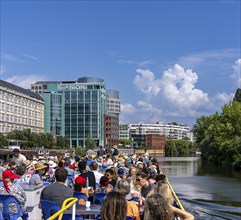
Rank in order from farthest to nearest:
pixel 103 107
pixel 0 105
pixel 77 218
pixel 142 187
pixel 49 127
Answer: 1. pixel 103 107
2. pixel 49 127
3. pixel 0 105
4. pixel 142 187
5. pixel 77 218

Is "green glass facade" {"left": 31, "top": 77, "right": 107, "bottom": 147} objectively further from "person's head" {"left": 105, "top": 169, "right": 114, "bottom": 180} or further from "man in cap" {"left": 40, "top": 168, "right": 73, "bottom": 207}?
"man in cap" {"left": 40, "top": 168, "right": 73, "bottom": 207}

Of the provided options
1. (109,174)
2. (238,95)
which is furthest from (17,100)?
(109,174)

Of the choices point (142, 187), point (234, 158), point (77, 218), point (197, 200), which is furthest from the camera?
point (234, 158)

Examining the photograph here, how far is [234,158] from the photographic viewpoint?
A: 67688 millimetres

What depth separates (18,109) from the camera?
11344 centimetres

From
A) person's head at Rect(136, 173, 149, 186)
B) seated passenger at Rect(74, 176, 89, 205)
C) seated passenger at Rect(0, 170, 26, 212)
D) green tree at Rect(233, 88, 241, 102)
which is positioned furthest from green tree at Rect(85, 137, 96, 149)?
seated passenger at Rect(0, 170, 26, 212)

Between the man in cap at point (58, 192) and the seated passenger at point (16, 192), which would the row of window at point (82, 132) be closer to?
the seated passenger at point (16, 192)

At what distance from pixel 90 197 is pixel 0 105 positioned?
95169mm

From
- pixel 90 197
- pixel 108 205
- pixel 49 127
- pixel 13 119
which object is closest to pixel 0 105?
pixel 13 119

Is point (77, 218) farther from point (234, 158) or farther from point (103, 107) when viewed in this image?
point (103, 107)

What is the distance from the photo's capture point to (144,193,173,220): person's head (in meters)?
4.97

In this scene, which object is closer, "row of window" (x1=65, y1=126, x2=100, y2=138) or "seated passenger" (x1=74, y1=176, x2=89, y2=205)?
"seated passenger" (x1=74, y1=176, x2=89, y2=205)

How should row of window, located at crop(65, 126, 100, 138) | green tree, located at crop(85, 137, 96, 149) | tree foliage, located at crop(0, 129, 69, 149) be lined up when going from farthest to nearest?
1. row of window, located at crop(65, 126, 100, 138)
2. green tree, located at crop(85, 137, 96, 149)
3. tree foliage, located at crop(0, 129, 69, 149)

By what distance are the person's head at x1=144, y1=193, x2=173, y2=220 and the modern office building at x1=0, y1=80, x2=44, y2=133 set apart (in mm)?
101692
